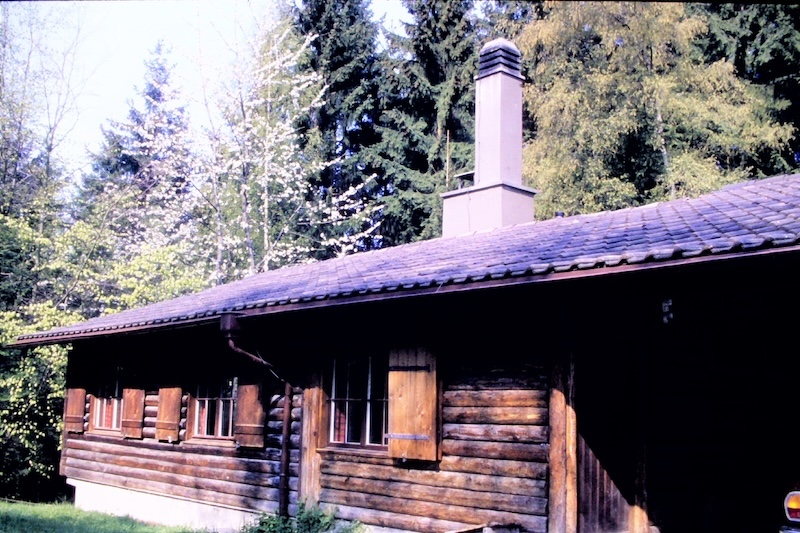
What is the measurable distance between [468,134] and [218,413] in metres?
14.8

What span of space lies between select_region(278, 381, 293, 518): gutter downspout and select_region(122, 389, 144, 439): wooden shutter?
12.2ft

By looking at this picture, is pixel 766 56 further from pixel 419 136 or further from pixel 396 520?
pixel 396 520

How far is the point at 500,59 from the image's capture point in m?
12.1

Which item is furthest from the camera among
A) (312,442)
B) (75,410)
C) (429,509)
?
(75,410)

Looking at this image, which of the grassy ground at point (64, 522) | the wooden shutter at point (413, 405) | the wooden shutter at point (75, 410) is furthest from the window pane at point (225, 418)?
the wooden shutter at point (75, 410)

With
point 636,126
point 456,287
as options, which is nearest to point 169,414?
point 456,287

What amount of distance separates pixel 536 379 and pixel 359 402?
8.46 feet

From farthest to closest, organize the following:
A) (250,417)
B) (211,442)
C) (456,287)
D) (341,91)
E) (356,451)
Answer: (341,91) → (211,442) → (250,417) → (356,451) → (456,287)

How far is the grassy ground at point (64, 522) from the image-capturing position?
10578mm

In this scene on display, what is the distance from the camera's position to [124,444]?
12.7 m

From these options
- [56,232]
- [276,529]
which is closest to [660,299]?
[276,529]

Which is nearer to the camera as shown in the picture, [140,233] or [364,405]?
[364,405]

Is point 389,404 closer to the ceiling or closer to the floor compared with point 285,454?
closer to the ceiling

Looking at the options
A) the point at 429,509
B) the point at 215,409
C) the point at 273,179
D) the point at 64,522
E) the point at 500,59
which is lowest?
the point at 64,522
